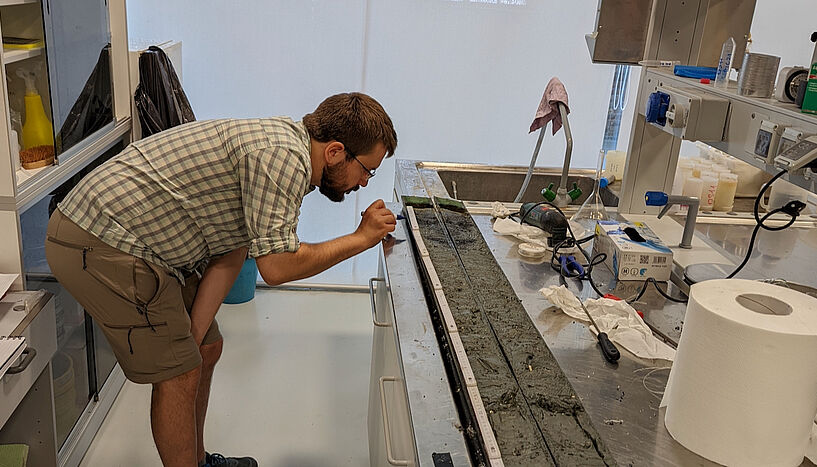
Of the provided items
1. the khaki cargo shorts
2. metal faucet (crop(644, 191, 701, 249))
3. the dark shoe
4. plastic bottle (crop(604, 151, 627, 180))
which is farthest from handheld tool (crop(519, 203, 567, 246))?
the dark shoe

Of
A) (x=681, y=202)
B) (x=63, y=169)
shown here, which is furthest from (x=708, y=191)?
(x=63, y=169)

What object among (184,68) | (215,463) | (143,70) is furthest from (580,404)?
(184,68)

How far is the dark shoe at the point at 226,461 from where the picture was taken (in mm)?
2197

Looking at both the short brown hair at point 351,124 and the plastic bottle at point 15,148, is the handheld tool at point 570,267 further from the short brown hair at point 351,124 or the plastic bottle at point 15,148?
the plastic bottle at point 15,148

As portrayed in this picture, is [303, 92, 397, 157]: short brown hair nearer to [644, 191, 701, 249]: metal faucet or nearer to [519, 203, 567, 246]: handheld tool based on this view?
[519, 203, 567, 246]: handheld tool

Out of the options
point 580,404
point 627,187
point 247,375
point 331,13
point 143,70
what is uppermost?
point 331,13

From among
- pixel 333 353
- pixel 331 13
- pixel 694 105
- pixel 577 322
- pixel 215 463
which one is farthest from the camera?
pixel 331 13

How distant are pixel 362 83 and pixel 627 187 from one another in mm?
1661

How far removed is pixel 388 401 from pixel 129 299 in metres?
0.76

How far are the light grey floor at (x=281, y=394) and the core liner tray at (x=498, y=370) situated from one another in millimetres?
1000

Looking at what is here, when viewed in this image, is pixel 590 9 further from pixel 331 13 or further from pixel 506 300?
pixel 506 300

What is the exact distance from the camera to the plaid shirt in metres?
1.60

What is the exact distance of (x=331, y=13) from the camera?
131 inches

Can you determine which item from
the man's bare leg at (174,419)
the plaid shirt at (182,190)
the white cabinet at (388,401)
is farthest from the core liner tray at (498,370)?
the man's bare leg at (174,419)
